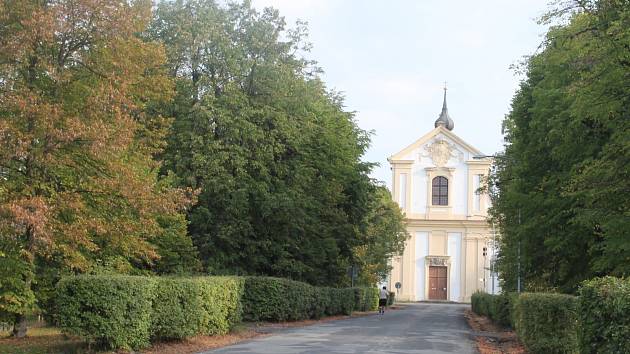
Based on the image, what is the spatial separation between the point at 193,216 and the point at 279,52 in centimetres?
864

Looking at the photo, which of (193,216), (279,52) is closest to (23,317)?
(193,216)

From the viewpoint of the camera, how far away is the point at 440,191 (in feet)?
286

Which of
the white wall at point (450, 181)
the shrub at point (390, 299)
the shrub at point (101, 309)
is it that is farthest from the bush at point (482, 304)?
the white wall at point (450, 181)

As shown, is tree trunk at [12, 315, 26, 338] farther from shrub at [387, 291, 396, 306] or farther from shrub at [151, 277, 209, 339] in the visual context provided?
shrub at [387, 291, 396, 306]

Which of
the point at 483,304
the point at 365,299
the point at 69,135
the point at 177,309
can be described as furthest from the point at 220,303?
the point at 365,299

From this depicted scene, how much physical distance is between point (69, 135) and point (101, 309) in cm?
398

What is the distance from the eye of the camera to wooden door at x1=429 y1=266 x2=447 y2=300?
85062 millimetres

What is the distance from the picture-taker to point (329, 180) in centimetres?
4062

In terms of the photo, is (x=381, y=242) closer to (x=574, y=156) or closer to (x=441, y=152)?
(x=441, y=152)

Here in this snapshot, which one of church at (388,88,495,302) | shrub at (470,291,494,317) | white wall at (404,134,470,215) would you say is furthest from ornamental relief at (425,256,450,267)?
shrub at (470,291,494,317)

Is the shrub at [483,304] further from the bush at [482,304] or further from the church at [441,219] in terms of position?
the church at [441,219]

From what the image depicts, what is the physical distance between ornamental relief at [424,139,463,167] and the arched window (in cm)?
171

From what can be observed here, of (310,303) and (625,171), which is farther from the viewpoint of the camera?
(310,303)

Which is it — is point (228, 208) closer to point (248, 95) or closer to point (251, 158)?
point (251, 158)
